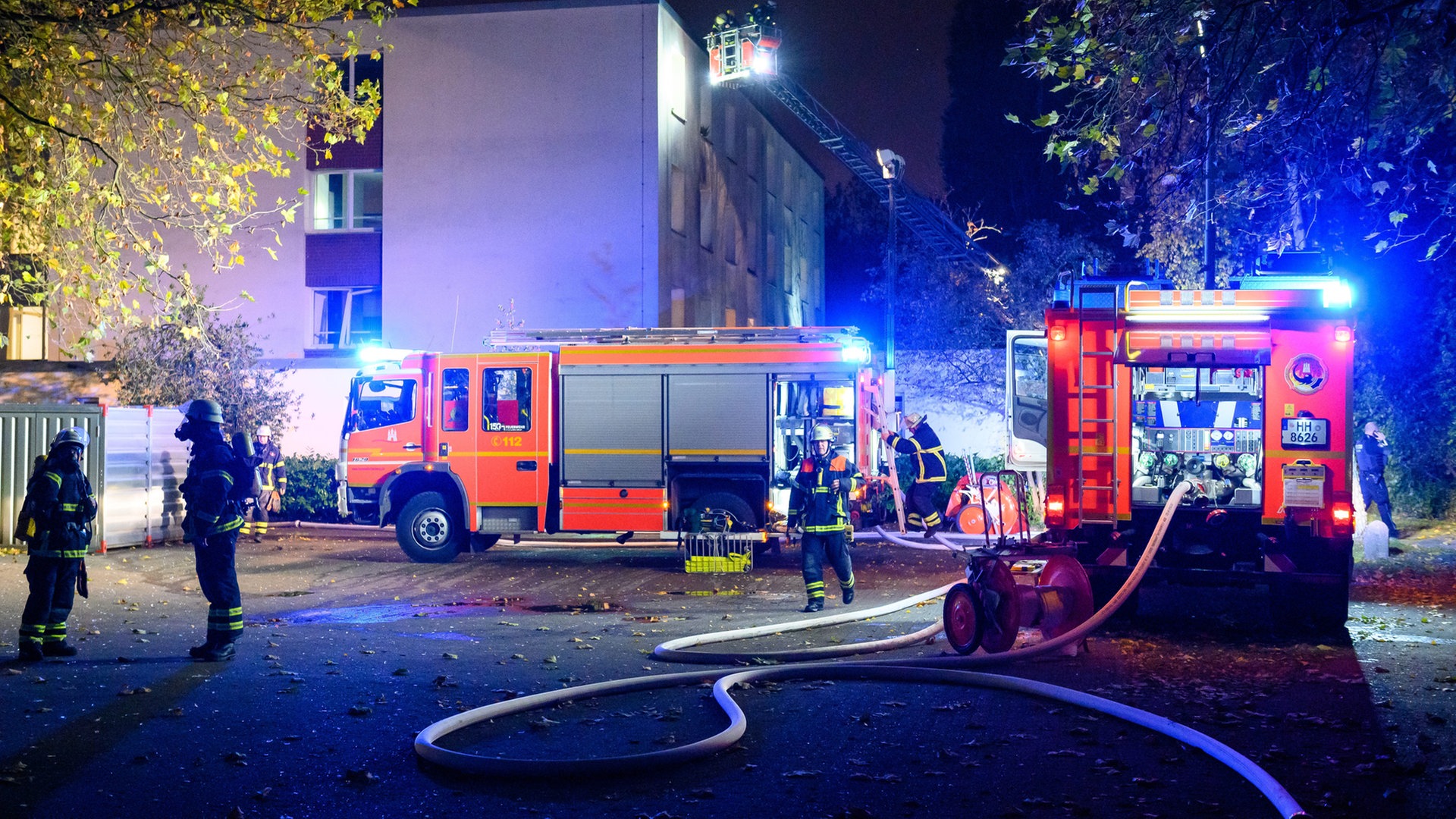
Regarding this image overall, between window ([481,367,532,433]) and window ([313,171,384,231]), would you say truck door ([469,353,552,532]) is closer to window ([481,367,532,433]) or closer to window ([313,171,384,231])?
window ([481,367,532,433])

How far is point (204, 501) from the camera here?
8.85 meters

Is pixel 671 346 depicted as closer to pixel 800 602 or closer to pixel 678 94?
pixel 800 602

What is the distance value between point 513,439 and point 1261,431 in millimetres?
8382

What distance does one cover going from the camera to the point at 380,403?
15695 mm

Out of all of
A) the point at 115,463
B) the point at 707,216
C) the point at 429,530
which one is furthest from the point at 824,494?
the point at 707,216

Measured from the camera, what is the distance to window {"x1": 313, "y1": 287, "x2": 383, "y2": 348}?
2531 centimetres

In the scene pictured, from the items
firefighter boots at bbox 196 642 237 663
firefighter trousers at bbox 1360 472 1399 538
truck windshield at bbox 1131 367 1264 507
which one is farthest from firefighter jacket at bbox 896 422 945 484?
firefighter boots at bbox 196 642 237 663

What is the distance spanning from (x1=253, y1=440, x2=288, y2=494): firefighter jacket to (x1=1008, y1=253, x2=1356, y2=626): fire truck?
11.8 m

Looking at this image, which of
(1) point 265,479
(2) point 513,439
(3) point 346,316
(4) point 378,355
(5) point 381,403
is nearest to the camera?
(2) point 513,439

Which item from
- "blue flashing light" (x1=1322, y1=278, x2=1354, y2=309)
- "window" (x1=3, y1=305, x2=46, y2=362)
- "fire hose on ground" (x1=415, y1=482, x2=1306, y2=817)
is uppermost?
"window" (x1=3, y1=305, x2=46, y2=362)

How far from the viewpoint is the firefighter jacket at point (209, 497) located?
28.9 ft

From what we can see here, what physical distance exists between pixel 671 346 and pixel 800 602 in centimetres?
418

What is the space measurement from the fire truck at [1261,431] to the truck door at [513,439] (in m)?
6.80

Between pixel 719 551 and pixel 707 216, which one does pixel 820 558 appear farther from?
pixel 707 216
